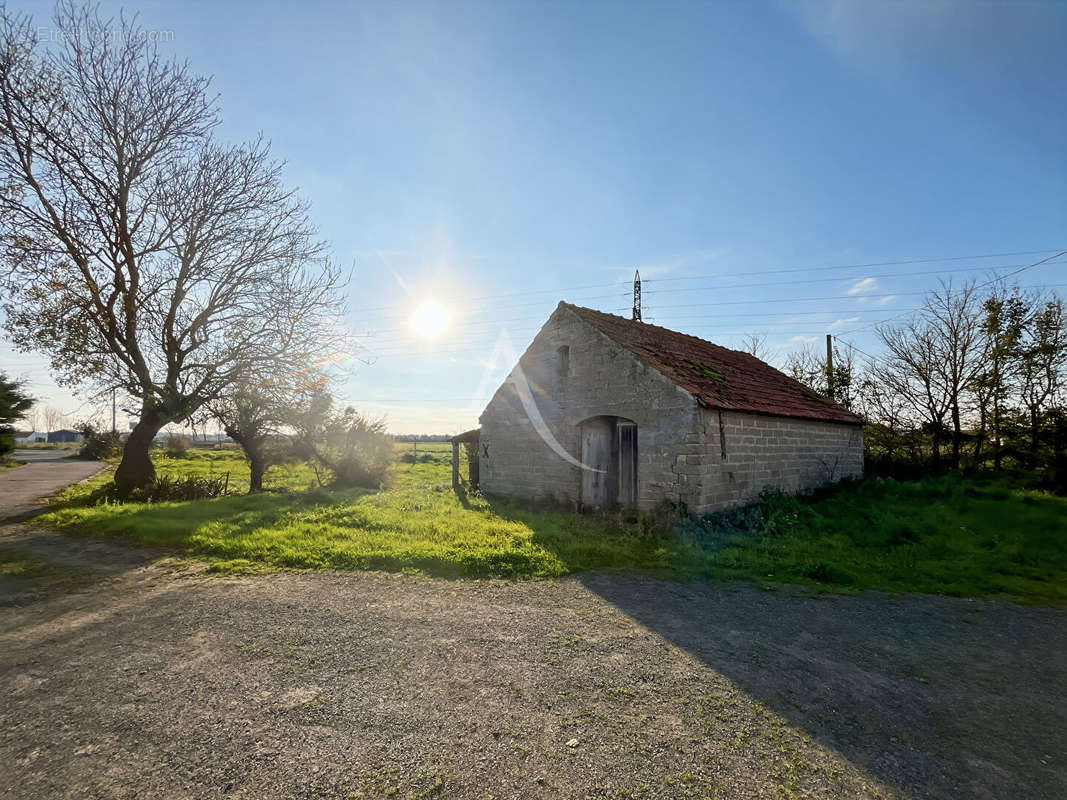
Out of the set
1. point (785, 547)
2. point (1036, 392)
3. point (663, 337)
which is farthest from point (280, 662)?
point (1036, 392)

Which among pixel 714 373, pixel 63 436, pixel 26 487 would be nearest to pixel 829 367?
pixel 714 373

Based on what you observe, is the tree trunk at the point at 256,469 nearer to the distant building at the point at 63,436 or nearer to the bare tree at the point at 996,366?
the bare tree at the point at 996,366

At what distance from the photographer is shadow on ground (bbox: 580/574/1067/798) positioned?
2939 millimetres

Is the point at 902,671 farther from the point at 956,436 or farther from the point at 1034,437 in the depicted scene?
the point at 956,436

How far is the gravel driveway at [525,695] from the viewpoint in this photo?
2748mm

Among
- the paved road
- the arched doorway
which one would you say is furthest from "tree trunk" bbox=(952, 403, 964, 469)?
the paved road

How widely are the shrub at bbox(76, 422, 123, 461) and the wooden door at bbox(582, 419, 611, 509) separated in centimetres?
4468

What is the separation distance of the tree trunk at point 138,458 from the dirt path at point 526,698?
36.9ft

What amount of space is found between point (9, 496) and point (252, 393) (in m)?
8.32

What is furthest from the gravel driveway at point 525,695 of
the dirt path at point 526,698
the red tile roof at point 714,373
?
the red tile roof at point 714,373

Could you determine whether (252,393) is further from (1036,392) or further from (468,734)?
(1036,392)

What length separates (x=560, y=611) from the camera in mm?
5477

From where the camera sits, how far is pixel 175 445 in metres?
43.1

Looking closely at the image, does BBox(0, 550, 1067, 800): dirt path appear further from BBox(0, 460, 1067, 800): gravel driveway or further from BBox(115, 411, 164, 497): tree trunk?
BBox(115, 411, 164, 497): tree trunk
